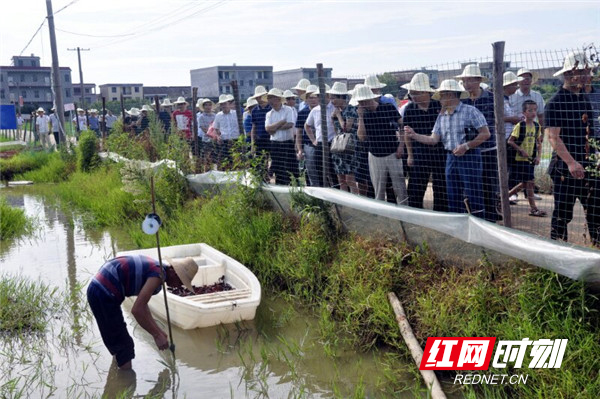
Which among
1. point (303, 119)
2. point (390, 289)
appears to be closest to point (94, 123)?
point (303, 119)

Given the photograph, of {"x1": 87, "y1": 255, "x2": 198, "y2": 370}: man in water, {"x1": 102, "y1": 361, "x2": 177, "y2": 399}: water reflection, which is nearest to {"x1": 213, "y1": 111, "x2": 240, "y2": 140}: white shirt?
{"x1": 87, "y1": 255, "x2": 198, "y2": 370}: man in water

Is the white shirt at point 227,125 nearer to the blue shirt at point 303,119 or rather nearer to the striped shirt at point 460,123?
the blue shirt at point 303,119

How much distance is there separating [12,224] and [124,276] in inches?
273

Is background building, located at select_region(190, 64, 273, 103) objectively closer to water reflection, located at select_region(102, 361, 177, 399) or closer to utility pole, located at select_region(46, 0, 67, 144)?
utility pole, located at select_region(46, 0, 67, 144)

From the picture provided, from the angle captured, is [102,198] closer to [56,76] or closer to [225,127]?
[225,127]

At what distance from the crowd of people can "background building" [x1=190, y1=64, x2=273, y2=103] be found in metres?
51.1

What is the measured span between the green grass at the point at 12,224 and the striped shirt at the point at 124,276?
256 inches

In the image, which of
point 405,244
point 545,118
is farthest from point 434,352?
point 545,118

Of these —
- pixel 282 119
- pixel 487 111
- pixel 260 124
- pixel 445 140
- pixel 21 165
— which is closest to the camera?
pixel 445 140

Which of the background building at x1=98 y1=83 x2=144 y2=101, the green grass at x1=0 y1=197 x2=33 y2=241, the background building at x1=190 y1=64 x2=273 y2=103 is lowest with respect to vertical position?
the green grass at x1=0 y1=197 x2=33 y2=241

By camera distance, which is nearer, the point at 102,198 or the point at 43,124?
the point at 102,198

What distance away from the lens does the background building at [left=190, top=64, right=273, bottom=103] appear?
60719 mm

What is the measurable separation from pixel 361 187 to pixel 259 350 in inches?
109

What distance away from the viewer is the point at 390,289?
234 inches
